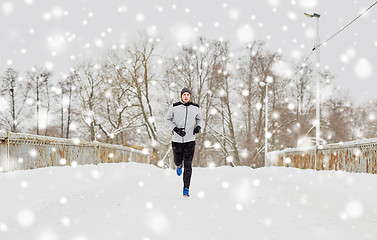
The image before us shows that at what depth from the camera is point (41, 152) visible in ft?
25.1

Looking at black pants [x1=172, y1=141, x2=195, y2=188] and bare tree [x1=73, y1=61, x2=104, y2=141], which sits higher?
bare tree [x1=73, y1=61, x2=104, y2=141]

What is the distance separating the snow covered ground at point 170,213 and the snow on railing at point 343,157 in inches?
52.8

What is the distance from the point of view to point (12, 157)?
6.38m

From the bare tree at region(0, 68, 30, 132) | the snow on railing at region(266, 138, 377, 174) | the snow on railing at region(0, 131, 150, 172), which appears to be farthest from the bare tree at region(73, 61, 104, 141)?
→ the snow on railing at region(266, 138, 377, 174)

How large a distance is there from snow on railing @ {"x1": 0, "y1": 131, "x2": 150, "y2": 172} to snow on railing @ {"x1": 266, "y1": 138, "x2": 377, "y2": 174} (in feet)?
23.2

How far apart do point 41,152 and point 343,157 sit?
7257 millimetres

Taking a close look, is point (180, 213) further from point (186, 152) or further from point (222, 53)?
point (222, 53)

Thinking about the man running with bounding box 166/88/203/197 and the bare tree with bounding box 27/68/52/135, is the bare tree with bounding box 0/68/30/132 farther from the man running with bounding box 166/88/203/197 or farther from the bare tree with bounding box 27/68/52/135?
the man running with bounding box 166/88/203/197

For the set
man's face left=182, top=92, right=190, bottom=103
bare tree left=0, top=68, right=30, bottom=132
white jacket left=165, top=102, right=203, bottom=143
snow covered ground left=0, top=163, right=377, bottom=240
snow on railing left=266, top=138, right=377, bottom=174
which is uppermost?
bare tree left=0, top=68, right=30, bottom=132

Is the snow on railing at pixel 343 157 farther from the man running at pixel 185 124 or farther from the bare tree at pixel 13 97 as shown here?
the bare tree at pixel 13 97

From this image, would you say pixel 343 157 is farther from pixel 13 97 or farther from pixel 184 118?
pixel 13 97

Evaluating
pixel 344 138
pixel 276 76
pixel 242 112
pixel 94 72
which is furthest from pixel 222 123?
pixel 94 72

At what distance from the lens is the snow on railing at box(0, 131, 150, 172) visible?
20.6 ft

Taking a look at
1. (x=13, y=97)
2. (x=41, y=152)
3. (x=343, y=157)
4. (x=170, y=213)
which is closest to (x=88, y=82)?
(x=13, y=97)
